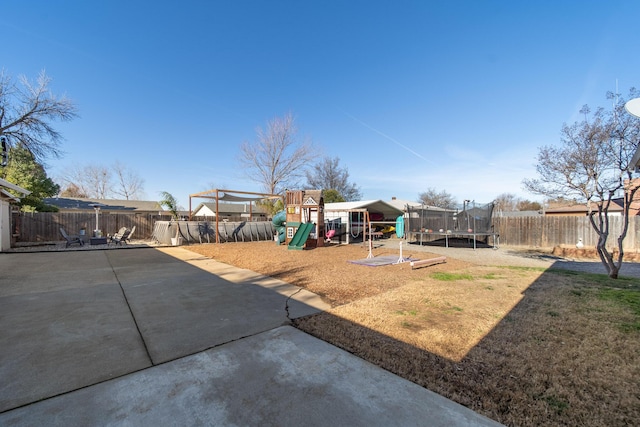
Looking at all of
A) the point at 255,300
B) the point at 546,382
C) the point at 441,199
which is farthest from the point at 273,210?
the point at 441,199

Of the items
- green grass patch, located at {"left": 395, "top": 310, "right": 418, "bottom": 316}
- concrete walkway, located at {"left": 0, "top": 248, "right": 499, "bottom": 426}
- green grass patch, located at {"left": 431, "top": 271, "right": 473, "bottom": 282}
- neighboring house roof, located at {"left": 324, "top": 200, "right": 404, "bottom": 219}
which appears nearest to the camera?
concrete walkway, located at {"left": 0, "top": 248, "right": 499, "bottom": 426}

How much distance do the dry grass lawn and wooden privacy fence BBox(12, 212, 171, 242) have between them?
1738 centimetres

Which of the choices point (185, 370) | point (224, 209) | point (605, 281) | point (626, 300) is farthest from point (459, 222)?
point (224, 209)

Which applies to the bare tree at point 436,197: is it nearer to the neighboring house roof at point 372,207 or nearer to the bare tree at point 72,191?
the neighboring house roof at point 372,207

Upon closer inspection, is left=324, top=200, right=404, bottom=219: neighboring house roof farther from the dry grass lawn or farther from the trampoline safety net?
the dry grass lawn

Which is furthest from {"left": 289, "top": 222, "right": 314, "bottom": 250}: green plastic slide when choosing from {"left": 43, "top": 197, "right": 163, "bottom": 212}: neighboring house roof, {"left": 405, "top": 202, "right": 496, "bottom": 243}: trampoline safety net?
{"left": 43, "top": 197, "right": 163, "bottom": 212}: neighboring house roof

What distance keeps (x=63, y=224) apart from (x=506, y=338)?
22.4 meters

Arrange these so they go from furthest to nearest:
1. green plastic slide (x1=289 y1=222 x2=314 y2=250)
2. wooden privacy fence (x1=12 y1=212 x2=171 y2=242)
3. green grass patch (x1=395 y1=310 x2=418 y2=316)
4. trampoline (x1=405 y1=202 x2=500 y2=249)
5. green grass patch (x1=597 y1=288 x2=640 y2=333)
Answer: wooden privacy fence (x1=12 y1=212 x2=171 y2=242)
trampoline (x1=405 y1=202 x2=500 y2=249)
green plastic slide (x1=289 y1=222 x2=314 y2=250)
green grass patch (x1=395 y1=310 x2=418 y2=316)
green grass patch (x1=597 y1=288 x2=640 y2=333)

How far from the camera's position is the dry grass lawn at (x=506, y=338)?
7.21 feet

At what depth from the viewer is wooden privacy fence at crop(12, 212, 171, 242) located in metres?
15.4

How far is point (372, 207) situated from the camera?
76.8 ft

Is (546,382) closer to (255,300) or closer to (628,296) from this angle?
(255,300)

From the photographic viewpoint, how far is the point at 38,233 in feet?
52.6

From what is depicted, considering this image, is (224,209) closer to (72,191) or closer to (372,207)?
(72,191)
